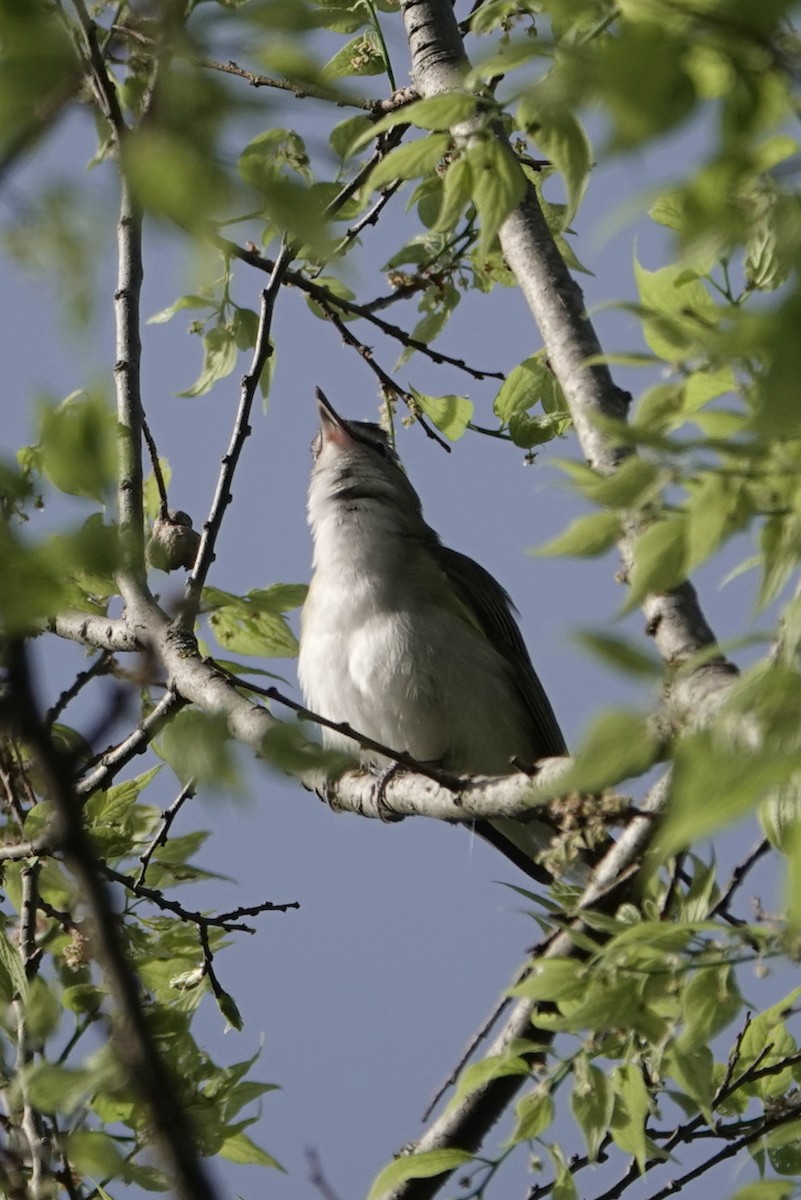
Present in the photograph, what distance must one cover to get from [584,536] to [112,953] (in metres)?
1.14

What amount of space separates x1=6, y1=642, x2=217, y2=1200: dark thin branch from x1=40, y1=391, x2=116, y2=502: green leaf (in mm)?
662

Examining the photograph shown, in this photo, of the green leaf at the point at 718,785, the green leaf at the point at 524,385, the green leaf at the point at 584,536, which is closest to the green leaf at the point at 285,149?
the green leaf at the point at 524,385

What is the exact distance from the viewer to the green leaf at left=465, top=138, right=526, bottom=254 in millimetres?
2449

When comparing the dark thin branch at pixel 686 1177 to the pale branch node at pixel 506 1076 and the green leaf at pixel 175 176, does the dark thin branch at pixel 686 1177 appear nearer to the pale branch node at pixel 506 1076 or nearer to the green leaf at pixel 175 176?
the pale branch node at pixel 506 1076

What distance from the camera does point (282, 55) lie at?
1628mm

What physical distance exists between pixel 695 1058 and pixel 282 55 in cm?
217

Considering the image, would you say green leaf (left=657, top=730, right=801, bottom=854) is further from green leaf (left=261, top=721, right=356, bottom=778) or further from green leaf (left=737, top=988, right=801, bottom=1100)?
green leaf (left=737, top=988, right=801, bottom=1100)

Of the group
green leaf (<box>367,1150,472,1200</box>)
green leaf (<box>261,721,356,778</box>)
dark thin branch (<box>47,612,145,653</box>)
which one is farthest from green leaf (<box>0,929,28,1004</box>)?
green leaf (<box>261,721,356,778</box>)

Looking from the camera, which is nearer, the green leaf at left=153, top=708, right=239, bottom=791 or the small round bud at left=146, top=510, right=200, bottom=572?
the green leaf at left=153, top=708, right=239, bottom=791

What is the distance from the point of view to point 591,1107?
2.95 m

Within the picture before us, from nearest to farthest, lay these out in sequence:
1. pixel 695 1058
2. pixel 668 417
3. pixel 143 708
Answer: pixel 668 417 < pixel 695 1058 < pixel 143 708

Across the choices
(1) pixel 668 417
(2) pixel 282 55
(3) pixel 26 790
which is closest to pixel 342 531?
(3) pixel 26 790

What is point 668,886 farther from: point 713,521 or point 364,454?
point 364,454

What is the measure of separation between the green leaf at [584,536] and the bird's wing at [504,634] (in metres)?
4.49
